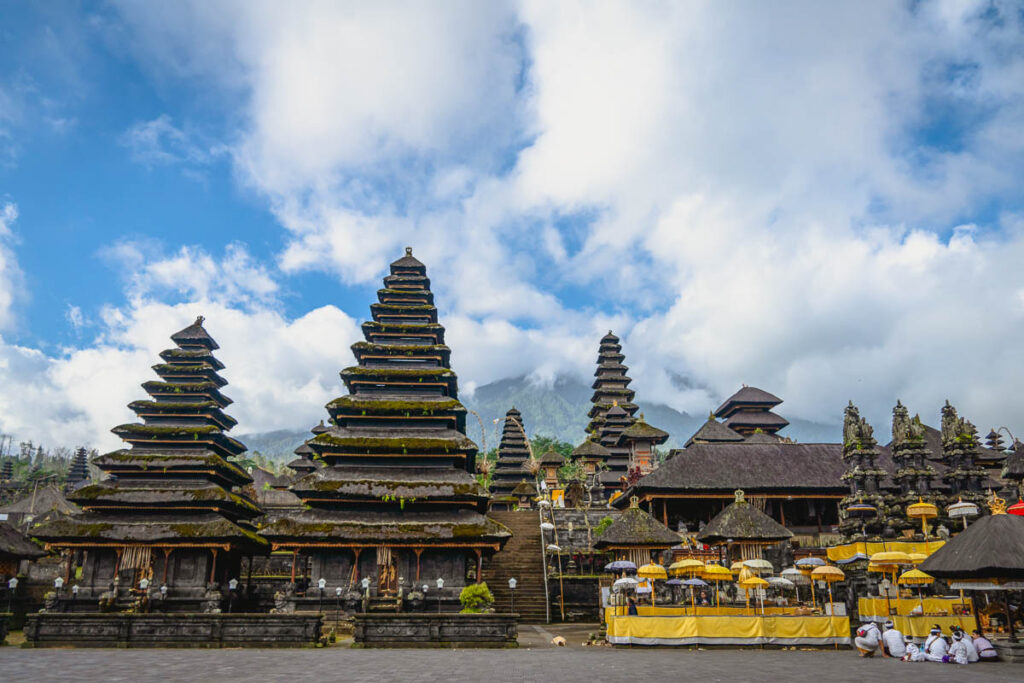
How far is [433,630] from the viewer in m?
20.7

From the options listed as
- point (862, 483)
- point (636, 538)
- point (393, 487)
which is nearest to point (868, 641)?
point (636, 538)

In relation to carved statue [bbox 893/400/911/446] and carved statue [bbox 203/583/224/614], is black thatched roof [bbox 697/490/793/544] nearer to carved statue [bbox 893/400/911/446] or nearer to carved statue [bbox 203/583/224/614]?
carved statue [bbox 893/400/911/446]

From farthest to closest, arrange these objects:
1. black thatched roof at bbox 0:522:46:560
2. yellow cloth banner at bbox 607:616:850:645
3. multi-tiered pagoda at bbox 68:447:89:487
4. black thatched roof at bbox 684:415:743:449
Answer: multi-tiered pagoda at bbox 68:447:89:487, black thatched roof at bbox 684:415:743:449, black thatched roof at bbox 0:522:46:560, yellow cloth banner at bbox 607:616:850:645

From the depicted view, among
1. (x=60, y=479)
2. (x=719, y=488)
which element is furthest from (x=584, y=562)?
(x=60, y=479)

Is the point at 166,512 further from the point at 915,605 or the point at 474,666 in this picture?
the point at 915,605

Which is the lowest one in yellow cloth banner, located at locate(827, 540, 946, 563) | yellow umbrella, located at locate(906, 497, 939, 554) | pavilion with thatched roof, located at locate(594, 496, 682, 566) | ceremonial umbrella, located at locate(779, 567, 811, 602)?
ceremonial umbrella, located at locate(779, 567, 811, 602)

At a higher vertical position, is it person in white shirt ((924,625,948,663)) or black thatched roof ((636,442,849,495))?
black thatched roof ((636,442,849,495))

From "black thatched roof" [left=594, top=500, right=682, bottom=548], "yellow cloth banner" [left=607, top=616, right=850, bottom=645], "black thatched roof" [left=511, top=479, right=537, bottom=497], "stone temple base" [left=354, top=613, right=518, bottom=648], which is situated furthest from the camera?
"black thatched roof" [left=511, top=479, right=537, bottom=497]

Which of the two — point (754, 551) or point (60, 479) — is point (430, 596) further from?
point (60, 479)

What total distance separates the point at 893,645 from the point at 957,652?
5.54 ft

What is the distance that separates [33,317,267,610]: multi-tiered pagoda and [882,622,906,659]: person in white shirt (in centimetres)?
2688

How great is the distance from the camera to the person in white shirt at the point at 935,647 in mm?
17494

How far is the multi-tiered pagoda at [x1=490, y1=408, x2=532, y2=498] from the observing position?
217ft

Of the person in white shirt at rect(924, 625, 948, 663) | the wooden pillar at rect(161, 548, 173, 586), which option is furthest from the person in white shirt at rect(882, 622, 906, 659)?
the wooden pillar at rect(161, 548, 173, 586)
